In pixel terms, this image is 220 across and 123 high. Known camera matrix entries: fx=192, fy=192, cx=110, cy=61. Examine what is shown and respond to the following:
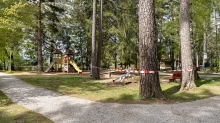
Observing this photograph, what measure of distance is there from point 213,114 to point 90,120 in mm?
2850

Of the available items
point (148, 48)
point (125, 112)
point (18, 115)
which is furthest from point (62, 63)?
point (125, 112)

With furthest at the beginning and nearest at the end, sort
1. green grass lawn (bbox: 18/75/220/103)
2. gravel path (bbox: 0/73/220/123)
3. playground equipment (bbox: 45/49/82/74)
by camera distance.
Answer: playground equipment (bbox: 45/49/82/74) → green grass lawn (bbox: 18/75/220/103) → gravel path (bbox: 0/73/220/123)

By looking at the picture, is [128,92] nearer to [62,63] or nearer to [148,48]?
[148,48]

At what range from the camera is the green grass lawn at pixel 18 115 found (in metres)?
4.15

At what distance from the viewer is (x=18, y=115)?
4.57 meters

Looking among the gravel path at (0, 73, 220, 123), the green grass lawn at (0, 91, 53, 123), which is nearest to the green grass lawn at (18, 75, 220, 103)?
the gravel path at (0, 73, 220, 123)

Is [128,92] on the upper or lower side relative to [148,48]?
lower

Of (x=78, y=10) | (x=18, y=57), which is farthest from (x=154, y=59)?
(x=18, y=57)

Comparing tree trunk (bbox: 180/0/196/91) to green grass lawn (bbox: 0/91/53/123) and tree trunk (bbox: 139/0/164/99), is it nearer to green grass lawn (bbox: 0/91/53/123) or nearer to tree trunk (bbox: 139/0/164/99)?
tree trunk (bbox: 139/0/164/99)

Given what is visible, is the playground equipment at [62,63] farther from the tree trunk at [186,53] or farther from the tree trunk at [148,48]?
the tree trunk at [148,48]

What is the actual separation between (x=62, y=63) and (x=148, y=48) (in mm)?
18231

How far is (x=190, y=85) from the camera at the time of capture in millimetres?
8117

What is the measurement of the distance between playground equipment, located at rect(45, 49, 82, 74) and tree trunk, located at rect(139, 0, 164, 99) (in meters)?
15.5

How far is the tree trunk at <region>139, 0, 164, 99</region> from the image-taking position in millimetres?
6039
